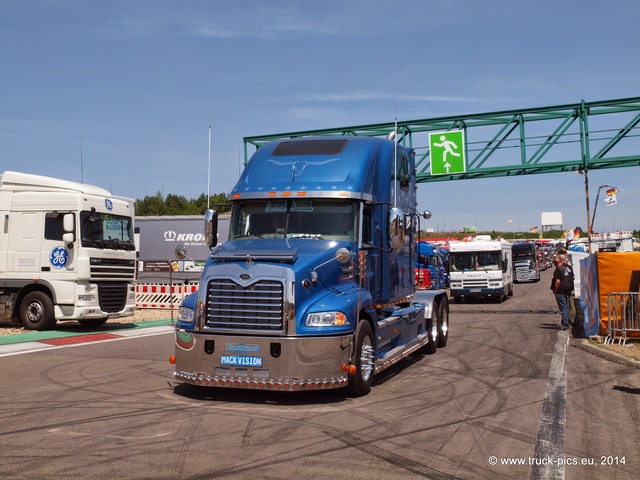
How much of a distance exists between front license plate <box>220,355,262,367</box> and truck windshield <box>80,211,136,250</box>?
9656mm

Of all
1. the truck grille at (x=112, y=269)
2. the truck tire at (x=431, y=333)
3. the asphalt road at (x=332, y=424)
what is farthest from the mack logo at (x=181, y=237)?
the asphalt road at (x=332, y=424)

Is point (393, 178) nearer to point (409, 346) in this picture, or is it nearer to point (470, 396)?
point (409, 346)

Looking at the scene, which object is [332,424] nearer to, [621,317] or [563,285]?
[621,317]

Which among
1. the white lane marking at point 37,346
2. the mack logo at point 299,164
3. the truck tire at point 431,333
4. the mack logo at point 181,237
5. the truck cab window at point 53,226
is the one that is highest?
the mack logo at point 181,237

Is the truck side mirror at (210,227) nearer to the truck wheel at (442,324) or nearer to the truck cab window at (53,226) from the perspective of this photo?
the truck wheel at (442,324)

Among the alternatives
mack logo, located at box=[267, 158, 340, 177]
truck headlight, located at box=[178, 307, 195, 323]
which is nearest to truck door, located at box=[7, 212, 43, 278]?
mack logo, located at box=[267, 158, 340, 177]

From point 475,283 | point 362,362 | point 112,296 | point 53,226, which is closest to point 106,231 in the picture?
point 53,226

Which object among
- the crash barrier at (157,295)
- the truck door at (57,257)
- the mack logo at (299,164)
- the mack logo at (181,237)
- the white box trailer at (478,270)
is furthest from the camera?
the mack logo at (181,237)

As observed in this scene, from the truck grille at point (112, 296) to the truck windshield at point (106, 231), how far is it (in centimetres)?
100

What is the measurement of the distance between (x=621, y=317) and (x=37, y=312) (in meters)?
13.8

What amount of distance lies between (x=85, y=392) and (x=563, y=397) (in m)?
6.46

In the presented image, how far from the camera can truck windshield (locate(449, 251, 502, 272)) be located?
32031 mm

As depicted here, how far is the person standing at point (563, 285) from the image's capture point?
17.9m

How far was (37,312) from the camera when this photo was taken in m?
17.4
